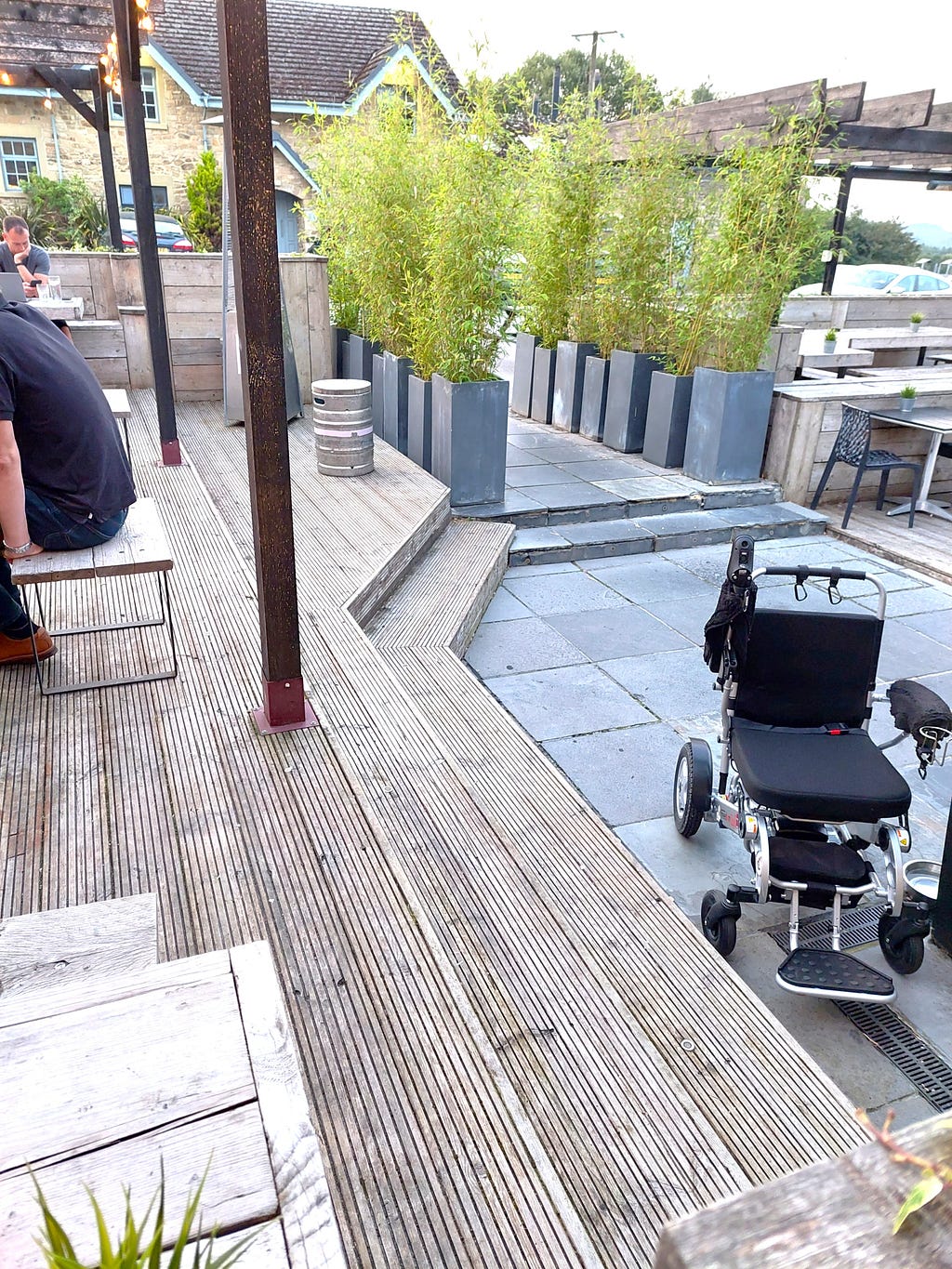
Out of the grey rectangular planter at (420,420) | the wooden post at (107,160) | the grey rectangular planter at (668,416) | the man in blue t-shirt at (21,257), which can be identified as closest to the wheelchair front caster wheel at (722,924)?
the grey rectangular planter at (420,420)

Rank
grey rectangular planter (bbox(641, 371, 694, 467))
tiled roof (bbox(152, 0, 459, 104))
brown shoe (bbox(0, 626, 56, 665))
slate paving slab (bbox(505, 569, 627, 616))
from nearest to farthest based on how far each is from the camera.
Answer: brown shoe (bbox(0, 626, 56, 665)), slate paving slab (bbox(505, 569, 627, 616)), grey rectangular planter (bbox(641, 371, 694, 467)), tiled roof (bbox(152, 0, 459, 104))

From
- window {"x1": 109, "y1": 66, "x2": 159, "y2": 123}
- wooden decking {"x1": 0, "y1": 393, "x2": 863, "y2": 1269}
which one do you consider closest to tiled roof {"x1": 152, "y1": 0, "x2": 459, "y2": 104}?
window {"x1": 109, "y1": 66, "x2": 159, "y2": 123}

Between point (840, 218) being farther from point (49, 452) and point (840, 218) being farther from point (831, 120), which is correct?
point (49, 452)

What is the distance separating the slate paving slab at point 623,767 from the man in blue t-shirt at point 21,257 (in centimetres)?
520

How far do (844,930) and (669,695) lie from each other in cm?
146

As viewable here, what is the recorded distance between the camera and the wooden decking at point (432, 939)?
145 cm

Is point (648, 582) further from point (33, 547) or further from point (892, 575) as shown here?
point (33, 547)

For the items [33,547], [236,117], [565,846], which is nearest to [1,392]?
[33,547]

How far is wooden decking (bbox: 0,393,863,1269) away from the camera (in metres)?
1.45

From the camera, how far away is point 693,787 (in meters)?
2.67

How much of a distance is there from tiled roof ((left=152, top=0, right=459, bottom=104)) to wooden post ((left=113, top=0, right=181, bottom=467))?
14.9m

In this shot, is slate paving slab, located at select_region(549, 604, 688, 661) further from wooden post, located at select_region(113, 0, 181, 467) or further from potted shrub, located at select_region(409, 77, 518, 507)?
wooden post, located at select_region(113, 0, 181, 467)

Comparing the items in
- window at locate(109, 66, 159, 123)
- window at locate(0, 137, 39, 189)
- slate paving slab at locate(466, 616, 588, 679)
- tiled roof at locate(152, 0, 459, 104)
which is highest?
tiled roof at locate(152, 0, 459, 104)

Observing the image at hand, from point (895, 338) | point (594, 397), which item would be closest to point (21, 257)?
point (594, 397)
